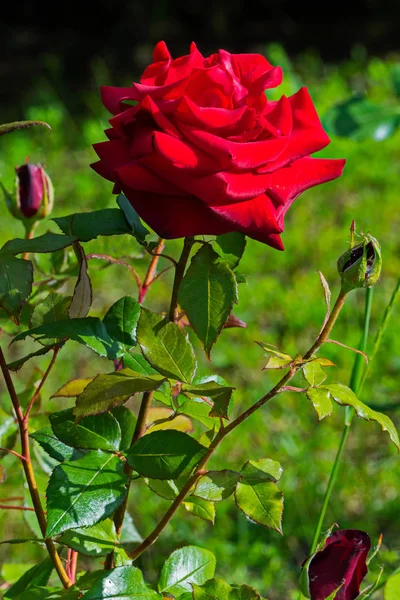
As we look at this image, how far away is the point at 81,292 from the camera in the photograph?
1.64ft

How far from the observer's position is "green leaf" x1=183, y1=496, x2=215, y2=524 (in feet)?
1.86

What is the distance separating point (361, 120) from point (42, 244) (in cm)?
134

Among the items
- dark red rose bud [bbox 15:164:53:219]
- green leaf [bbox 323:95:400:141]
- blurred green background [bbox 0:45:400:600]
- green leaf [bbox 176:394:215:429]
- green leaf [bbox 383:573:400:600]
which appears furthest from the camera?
green leaf [bbox 323:95:400:141]

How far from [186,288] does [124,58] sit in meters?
3.12

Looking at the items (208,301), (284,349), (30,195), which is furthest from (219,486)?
(284,349)

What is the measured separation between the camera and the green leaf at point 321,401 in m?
0.46

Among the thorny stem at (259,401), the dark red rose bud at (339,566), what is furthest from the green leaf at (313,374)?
the dark red rose bud at (339,566)

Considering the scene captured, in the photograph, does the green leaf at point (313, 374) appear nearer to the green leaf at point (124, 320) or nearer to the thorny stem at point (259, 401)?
the thorny stem at point (259, 401)

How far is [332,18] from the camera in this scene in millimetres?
3764

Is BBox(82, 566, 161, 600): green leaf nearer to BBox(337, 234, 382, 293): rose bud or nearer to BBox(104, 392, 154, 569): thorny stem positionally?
BBox(104, 392, 154, 569): thorny stem

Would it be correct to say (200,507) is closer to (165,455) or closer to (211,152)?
(165,455)

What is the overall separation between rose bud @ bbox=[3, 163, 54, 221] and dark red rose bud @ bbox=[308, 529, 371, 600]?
0.37 meters

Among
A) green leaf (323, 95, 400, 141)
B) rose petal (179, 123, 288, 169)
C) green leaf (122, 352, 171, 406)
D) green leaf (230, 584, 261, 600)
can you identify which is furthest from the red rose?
green leaf (323, 95, 400, 141)

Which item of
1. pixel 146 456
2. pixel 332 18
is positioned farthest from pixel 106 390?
pixel 332 18
